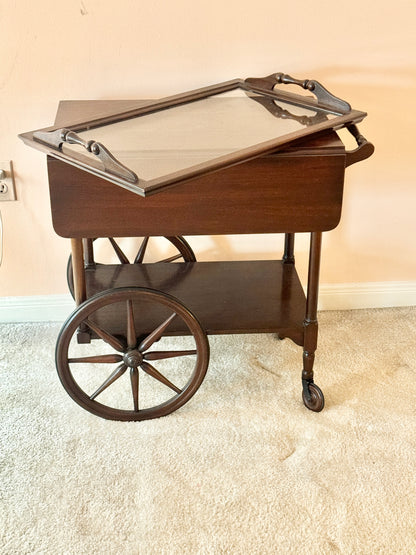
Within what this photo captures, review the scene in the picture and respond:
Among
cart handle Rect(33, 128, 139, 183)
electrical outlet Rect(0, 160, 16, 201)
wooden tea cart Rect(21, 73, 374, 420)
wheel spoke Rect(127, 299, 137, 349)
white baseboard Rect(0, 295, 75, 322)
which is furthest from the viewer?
white baseboard Rect(0, 295, 75, 322)

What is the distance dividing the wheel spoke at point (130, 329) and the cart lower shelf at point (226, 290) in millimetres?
76

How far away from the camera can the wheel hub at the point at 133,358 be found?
6.34 ft

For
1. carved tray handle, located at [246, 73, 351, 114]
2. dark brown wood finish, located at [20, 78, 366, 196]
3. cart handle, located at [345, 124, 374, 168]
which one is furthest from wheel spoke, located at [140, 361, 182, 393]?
carved tray handle, located at [246, 73, 351, 114]

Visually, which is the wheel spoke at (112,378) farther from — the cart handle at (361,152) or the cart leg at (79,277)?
the cart handle at (361,152)

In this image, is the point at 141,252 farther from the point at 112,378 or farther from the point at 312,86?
the point at 312,86

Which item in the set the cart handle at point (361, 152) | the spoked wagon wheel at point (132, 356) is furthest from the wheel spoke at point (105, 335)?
the cart handle at point (361, 152)

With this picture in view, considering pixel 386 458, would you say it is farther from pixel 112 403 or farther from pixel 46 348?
pixel 46 348

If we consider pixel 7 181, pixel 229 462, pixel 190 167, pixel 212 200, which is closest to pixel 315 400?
pixel 229 462

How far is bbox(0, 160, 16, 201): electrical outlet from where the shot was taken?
2.23 metres

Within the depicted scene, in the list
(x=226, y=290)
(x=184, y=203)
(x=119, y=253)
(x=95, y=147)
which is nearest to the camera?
(x=95, y=147)

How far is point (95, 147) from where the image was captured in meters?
1.59

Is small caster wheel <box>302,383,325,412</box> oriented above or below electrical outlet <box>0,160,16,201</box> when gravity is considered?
below

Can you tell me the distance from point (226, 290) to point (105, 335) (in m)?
0.43

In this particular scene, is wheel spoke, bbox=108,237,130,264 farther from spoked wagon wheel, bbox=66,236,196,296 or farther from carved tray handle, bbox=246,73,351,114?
carved tray handle, bbox=246,73,351,114
